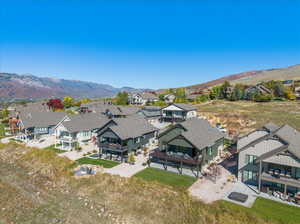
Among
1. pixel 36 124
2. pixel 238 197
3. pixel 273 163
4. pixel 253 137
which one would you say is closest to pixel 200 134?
pixel 253 137

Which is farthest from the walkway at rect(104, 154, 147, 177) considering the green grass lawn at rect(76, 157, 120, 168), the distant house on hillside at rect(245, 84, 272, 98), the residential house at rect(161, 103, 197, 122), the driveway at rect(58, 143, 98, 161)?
the distant house on hillside at rect(245, 84, 272, 98)

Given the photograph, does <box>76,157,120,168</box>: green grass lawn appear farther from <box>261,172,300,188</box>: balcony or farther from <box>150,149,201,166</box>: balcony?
<box>261,172,300,188</box>: balcony

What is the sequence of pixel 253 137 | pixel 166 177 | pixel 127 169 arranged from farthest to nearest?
pixel 127 169, pixel 253 137, pixel 166 177

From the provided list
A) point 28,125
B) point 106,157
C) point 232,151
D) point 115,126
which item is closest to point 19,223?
point 106,157

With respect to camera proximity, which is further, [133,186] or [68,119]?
[68,119]

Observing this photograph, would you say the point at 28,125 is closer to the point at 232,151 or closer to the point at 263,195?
the point at 232,151

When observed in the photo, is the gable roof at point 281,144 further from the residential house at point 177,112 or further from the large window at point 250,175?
the residential house at point 177,112

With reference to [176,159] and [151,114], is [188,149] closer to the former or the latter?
[176,159]
